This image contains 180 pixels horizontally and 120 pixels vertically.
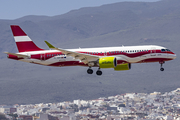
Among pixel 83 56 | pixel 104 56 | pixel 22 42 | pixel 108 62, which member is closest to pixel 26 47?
pixel 22 42

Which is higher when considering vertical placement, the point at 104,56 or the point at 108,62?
the point at 104,56

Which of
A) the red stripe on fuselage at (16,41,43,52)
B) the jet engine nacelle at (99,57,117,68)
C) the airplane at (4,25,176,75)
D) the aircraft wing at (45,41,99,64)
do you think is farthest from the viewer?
the red stripe on fuselage at (16,41,43,52)

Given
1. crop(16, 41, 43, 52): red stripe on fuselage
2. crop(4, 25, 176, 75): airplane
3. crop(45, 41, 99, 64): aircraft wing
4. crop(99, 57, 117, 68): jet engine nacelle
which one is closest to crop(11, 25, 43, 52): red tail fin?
crop(16, 41, 43, 52): red stripe on fuselage

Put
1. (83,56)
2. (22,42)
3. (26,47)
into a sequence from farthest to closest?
(22,42) → (26,47) → (83,56)

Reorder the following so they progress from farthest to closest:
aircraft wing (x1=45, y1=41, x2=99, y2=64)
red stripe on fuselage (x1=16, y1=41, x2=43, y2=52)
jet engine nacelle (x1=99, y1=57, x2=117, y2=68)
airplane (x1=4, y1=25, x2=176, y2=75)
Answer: red stripe on fuselage (x1=16, y1=41, x2=43, y2=52) → airplane (x1=4, y1=25, x2=176, y2=75) → aircraft wing (x1=45, y1=41, x2=99, y2=64) → jet engine nacelle (x1=99, y1=57, x2=117, y2=68)

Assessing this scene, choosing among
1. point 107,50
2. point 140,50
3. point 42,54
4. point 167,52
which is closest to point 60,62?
point 42,54

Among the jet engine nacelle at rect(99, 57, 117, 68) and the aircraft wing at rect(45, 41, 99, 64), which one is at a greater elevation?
the aircraft wing at rect(45, 41, 99, 64)

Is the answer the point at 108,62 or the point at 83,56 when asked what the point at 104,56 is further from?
the point at 83,56

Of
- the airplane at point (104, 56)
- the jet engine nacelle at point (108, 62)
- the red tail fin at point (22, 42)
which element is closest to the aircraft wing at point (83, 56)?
the airplane at point (104, 56)

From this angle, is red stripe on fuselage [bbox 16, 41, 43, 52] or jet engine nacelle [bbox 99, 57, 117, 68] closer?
jet engine nacelle [bbox 99, 57, 117, 68]

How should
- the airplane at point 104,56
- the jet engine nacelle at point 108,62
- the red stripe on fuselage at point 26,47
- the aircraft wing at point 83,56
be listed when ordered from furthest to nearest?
the red stripe on fuselage at point 26,47
the airplane at point 104,56
the aircraft wing at point 83,56
the jet engine nacelle at point 108,62

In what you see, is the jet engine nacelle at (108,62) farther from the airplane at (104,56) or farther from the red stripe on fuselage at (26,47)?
the red stripe on fuselage at (26,47)

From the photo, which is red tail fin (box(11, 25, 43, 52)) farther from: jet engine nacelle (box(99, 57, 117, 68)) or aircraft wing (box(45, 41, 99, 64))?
jet engine nacelle (box(99, 57, 117, 68))

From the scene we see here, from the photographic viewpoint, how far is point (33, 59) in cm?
8094
